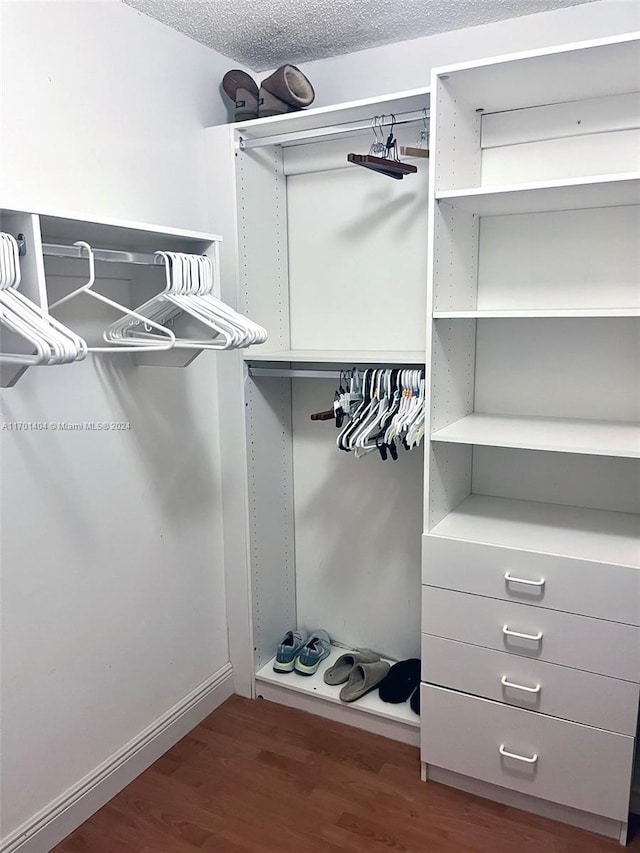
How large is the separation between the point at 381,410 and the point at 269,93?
117 centimetres

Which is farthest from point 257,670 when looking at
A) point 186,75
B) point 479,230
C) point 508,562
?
point 186,75

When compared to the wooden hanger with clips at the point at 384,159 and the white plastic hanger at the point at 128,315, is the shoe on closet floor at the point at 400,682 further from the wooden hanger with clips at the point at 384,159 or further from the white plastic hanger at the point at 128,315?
the wooden hanger with clips at the point at 384,159

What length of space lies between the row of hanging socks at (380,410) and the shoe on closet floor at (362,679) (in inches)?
37.4

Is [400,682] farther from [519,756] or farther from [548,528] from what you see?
[548,528]

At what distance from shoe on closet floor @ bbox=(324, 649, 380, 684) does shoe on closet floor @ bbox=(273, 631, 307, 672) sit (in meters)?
0.16

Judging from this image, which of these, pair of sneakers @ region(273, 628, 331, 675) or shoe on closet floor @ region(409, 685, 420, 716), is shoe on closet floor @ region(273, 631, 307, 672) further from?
shoe on closet floor @ region(409, 685, 420, 716)

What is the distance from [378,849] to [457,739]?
39 centimetres

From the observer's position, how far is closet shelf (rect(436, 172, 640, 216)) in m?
1.62

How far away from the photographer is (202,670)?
8.09ft

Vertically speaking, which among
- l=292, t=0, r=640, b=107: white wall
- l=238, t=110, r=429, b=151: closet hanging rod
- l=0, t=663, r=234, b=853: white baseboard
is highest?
l=292, t=0, r=640, b=107: white wall

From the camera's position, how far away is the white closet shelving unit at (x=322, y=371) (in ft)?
7.56

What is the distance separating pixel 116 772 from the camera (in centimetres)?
206

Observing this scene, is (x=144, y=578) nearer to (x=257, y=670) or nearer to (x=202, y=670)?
(x=202, y=670)

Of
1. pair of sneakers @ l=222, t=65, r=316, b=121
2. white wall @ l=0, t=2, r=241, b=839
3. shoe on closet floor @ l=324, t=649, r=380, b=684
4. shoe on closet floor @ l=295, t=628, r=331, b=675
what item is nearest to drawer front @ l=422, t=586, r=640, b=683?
shoe on closet floor @ l=324, t=649, r=380, b=684
